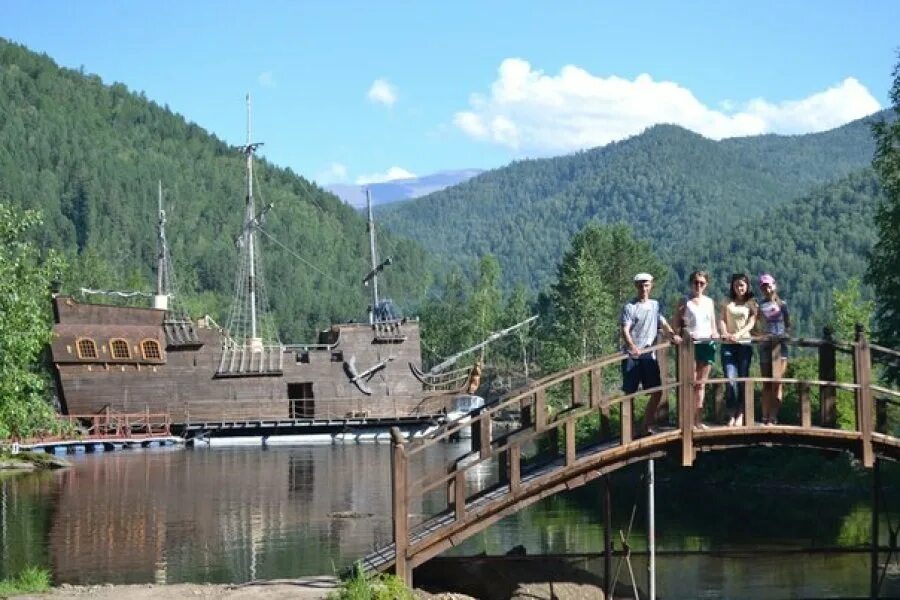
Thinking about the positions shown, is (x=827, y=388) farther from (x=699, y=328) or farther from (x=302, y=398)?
(x=302, y=398)

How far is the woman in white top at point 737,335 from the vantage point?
698 inches

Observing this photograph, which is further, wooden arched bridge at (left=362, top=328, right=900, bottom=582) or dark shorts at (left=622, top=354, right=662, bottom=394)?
dark shorts at (left=622, top=354, right=662, bottom=394)

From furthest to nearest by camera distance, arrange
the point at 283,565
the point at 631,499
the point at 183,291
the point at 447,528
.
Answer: the point at 183,291 < the point at 631,499 < the point at 283,565 < the point at 447,528

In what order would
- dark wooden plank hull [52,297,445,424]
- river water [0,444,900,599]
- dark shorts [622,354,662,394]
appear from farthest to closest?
dark wooden plank hull [52,297,445,424]
river water [0,444,900,599]
dark shorts [622,354,662,394]

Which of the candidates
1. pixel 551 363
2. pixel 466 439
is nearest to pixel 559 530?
pixel 466 439

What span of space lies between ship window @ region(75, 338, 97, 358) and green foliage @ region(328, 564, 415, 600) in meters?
46.2

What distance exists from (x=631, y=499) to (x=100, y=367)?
33.7m

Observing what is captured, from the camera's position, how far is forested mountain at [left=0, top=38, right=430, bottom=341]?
146 metres

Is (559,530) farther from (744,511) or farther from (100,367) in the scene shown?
(100,367)

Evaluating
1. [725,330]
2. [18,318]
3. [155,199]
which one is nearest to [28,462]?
[18,318]

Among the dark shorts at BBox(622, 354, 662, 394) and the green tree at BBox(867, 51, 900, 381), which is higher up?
the green tree at BBox(867, 51, 900, 381)

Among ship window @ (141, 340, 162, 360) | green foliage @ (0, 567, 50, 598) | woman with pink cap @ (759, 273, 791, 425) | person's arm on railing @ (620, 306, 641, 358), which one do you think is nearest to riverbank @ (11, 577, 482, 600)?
green foliage @ (0, 567, 50, 598)

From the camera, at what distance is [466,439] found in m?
63.9

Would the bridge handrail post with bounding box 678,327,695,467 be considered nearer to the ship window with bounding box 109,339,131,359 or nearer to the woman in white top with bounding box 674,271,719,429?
the woman in white top with bounding box 674,271,719,429
